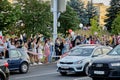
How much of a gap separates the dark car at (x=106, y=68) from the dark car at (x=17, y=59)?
18.9ft

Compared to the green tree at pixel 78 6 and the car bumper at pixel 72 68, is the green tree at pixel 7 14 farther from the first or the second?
the green tree at pixel 78 6

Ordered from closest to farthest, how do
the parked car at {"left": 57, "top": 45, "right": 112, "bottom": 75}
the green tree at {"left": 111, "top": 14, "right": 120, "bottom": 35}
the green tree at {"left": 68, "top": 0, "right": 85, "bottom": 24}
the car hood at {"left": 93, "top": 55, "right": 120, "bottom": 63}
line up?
the car hood at {"left": 93, "top": 55, "right": 120, "bottom": 63} < the parked car at {"left": 57, "top": 45, "right": 112, "bottom": 75} < the green tree at {"left": 111, "top": 14, "right": 120, "bottom": 35} < the green tree at {"left": 68, "top": 0, "right": 85, "bottom": 24}

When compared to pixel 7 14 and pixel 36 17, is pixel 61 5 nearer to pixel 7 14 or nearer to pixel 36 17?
pixel 7 14

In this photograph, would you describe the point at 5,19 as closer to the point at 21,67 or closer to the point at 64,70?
the point at 21,67

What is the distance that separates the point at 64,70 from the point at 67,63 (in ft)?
1.22

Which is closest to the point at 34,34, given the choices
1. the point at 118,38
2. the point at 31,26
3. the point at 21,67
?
the point at 31,26

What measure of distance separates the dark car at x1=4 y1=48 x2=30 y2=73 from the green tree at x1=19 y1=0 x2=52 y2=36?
19757 mm

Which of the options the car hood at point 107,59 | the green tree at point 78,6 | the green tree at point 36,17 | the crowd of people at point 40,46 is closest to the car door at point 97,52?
the car hood at point 107,59

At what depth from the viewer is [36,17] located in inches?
1652

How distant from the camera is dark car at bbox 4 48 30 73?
2056 cm

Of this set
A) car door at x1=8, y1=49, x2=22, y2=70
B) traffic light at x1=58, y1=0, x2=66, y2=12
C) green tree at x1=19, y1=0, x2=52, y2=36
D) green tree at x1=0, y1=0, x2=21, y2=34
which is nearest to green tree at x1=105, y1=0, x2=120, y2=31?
green tree at x1=19, y1=0, x2=52, y2=36

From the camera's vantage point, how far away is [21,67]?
69.9 feet

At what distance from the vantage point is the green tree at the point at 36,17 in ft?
137

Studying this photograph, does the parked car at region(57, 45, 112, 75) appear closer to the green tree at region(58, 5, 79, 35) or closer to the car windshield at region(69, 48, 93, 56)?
the car windshield at region(69, 48, 93, 56)
